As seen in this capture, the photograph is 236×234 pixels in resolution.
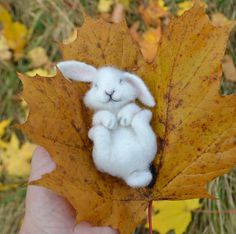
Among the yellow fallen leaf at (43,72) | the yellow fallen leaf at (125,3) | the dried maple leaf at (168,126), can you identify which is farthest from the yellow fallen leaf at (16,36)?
the dried maple leaf at (168,126)

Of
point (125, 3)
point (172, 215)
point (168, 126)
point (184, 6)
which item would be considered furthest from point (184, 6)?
point (168, 126)

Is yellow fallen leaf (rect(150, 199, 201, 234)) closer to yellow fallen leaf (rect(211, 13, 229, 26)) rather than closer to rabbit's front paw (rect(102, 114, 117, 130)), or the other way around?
rabbit's front paw (rect(102, 114, 117, 130))

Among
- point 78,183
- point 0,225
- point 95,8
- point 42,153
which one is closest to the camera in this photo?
point 78,183

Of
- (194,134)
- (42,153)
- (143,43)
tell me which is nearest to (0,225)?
(42,153)

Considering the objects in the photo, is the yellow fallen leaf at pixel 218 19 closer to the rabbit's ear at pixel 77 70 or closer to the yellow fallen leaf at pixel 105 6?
the yellow fallen leaf at pixel 105 6

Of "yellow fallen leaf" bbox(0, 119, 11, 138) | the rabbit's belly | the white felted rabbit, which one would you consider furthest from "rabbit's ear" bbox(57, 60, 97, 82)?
"yellow fallen leaf" bbox(0, 119, 11, 138)

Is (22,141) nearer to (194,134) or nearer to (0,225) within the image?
(0,225)

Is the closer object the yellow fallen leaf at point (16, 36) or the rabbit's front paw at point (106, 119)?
the rabbit's front paw at point (106, 119)
